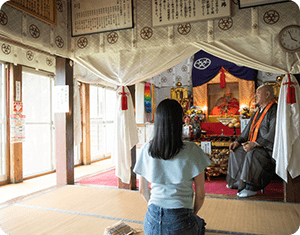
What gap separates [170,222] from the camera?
1.29 meters

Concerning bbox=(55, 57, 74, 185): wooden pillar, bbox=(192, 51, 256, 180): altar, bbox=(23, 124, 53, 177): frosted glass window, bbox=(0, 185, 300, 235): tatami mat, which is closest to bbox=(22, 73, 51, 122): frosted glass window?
bbox=(23, 124, 53, 177): frosted glass window

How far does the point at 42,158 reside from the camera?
5.11 m

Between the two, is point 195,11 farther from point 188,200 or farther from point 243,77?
point 243,77

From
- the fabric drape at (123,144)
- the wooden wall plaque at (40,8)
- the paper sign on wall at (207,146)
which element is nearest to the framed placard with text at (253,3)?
the fabric drape at (123,144)

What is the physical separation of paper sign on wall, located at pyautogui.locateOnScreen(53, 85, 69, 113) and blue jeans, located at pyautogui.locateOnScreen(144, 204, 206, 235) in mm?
2881

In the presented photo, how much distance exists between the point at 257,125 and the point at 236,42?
1.15 meters

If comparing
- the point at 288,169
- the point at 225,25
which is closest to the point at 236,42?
the point at 225,25

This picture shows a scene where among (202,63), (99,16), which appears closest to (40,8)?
(99,16)

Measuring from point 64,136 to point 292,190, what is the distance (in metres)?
3.18

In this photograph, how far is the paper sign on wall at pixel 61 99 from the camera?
3.84 metres

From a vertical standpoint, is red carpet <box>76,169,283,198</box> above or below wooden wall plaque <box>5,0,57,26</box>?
below

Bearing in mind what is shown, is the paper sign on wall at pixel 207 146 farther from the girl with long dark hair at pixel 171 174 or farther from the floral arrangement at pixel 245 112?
the girl with long dark hair at pixel 171 174

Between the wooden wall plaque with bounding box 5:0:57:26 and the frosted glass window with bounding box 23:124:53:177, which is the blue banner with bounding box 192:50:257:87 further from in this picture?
the wooden wall plaque with bounding box 5:0:57:26

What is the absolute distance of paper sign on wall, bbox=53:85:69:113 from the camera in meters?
3.84
